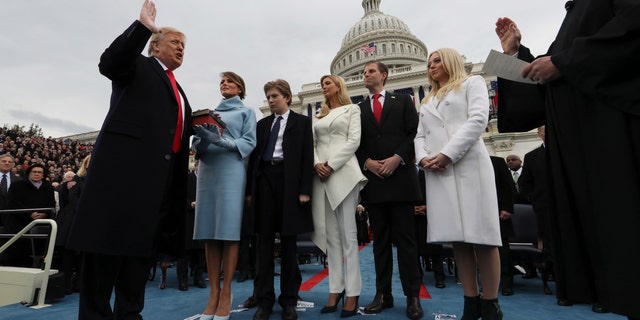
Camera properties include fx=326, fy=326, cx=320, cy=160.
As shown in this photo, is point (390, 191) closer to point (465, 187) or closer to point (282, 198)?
point (465, 187)

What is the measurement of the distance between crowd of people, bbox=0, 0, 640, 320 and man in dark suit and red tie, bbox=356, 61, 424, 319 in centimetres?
1

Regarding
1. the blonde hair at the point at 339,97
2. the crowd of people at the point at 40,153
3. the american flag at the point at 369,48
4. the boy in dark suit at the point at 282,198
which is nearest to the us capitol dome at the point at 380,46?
the american flag at the point at 369,48

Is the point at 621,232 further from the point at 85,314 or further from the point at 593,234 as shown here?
the point at 85,314

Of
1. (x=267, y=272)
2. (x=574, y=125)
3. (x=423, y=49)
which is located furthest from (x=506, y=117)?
(x=423, y=49)

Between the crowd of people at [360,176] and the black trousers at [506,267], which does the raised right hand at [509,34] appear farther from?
the black trousers at [506,267]

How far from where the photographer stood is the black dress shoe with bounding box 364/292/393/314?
2.58 meters

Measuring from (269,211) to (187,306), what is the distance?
136 cm

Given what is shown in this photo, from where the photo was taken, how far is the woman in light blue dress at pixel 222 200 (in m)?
2.46

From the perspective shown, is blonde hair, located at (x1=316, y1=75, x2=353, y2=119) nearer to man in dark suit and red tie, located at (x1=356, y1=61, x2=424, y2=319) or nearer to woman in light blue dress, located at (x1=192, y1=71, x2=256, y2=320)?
man in dark suit and red tie, located at (x1=356, y1=61, x2=424, y2=319)

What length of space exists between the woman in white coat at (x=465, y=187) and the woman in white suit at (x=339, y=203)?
63cm

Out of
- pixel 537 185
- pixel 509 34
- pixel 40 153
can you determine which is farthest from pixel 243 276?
pixel 40 153

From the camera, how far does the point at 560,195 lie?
1.21 m

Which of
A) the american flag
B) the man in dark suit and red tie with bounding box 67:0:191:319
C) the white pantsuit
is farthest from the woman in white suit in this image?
the american flag

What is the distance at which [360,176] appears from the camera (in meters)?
2.72
